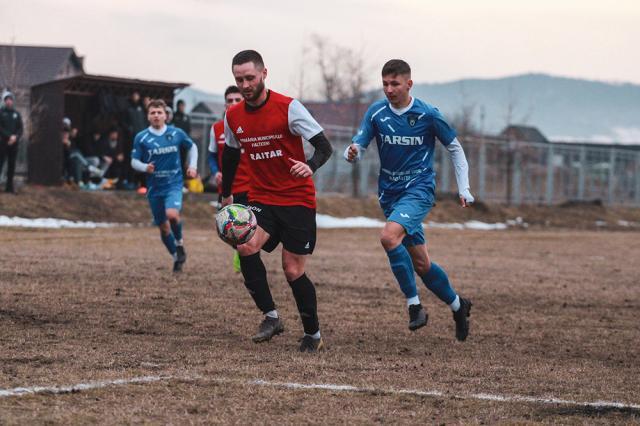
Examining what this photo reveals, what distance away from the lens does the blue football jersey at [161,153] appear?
618 inches

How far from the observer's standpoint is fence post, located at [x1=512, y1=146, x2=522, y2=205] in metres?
48.1

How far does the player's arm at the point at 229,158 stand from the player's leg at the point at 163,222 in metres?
6.22

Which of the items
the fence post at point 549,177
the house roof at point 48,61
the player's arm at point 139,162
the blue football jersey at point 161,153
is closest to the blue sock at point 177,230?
the blue football jersey at point 161,153

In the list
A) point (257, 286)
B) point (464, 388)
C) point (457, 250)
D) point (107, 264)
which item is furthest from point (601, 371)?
point (457, 250)

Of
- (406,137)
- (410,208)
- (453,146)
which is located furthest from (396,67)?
(410,208)

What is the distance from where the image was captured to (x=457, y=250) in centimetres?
2478

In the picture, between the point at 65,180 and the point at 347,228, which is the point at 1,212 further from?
the point at 347,228

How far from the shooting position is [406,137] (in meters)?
10.1

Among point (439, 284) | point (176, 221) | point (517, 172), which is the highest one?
point (439, 284)

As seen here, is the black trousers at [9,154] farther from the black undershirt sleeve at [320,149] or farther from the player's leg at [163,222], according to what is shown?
the black undershirt sleeve at [320,149]

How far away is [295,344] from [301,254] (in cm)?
83

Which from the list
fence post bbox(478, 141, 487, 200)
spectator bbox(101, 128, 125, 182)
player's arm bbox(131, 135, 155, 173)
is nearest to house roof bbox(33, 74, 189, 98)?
spectator bbox(101, 128, 125, 182)

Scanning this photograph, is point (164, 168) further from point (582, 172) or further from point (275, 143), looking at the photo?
point (582, 172)

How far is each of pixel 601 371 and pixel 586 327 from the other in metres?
3.08
